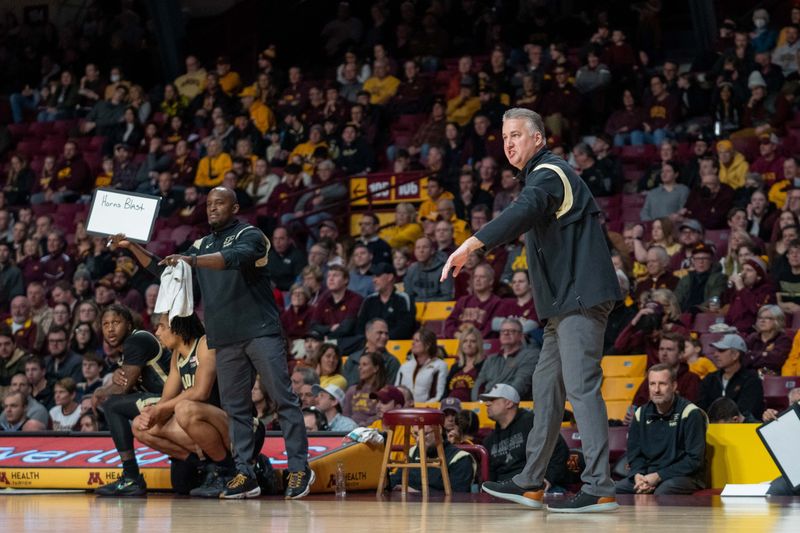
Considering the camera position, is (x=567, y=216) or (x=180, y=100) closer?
(x=567, y=216)

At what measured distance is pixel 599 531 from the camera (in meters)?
4.37

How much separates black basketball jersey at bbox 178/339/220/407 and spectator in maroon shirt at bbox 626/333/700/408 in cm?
343

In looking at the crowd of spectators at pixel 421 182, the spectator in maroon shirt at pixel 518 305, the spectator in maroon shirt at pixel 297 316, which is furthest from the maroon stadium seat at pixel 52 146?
the spectator in maroon shirt at pixel 518 305

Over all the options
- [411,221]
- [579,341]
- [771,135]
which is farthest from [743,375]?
[411,221]

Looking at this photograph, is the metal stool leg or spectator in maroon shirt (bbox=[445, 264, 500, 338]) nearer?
the metal stool leg

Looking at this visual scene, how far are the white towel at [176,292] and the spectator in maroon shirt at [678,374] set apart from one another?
3767 millimetres

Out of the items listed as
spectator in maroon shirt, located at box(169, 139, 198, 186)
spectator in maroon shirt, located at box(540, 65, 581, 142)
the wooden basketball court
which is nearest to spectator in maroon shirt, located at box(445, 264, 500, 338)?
spectator in maroon shirt, located at box(540, 65, 581, 142)

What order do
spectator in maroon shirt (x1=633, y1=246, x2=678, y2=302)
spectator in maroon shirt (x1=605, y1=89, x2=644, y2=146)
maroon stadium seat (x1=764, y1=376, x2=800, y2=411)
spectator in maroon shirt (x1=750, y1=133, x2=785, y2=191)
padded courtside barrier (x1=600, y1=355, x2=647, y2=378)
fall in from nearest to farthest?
maroon stadium seat (x1=764, y1=376, x2=800, y2=411) → padded courtside barrier (x1=600, y1=355, x2=647, y2=378) → spectator in maroon shirt (x1=633, y1=246, x2=678, y2=302) → spectator in maroon shirt (x1=750, y1=133, x2=785, y2=191) → spectator in maroon shirt (x1=605, y1=89, x2=644, y2=146)

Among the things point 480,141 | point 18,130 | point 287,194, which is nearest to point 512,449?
point 480,141

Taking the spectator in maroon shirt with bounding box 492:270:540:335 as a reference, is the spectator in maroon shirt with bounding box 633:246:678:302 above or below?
above

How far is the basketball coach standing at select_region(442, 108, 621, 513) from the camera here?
18.4 feet

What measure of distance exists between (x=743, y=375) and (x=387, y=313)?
408 centimetres

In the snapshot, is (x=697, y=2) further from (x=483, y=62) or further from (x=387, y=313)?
(x=387, y=313)

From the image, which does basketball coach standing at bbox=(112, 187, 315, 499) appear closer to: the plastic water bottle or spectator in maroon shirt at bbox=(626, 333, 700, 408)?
the plastic water bottle
